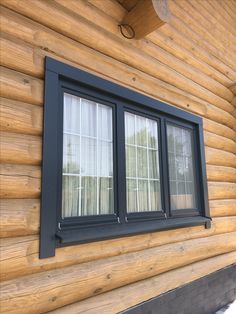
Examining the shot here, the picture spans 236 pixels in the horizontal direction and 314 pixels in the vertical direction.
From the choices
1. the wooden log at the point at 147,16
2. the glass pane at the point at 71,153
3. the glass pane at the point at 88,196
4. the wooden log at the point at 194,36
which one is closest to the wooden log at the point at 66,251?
the glass pane at the point at 88,196

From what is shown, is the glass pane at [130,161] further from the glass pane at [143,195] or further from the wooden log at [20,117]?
the wooden log at [20,117]

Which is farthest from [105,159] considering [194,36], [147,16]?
[194,36]

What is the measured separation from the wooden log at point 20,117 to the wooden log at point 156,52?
0.89 meters

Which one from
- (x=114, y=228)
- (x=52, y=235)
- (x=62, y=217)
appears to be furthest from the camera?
(x=114, y=228)

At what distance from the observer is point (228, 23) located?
15.5 ft

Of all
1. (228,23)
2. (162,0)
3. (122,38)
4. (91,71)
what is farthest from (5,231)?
(228,23)

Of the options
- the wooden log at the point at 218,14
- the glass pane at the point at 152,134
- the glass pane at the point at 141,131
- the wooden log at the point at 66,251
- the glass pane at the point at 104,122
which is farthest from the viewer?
the wooden log at the point at 218,14

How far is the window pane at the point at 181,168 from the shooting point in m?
2.95

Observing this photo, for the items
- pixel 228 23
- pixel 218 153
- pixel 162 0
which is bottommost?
pixel 218 153

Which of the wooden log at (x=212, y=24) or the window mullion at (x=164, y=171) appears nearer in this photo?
the window mullion at (x=164, y=171)

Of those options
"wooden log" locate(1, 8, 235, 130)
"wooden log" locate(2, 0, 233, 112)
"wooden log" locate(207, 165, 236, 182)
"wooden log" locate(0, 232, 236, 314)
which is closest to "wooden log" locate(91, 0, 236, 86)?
"wooden log" locate(2, 0, 233, 112)

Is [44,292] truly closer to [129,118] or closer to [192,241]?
[129,118]

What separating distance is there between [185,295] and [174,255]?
410mm

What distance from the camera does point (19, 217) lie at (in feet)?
5.30
